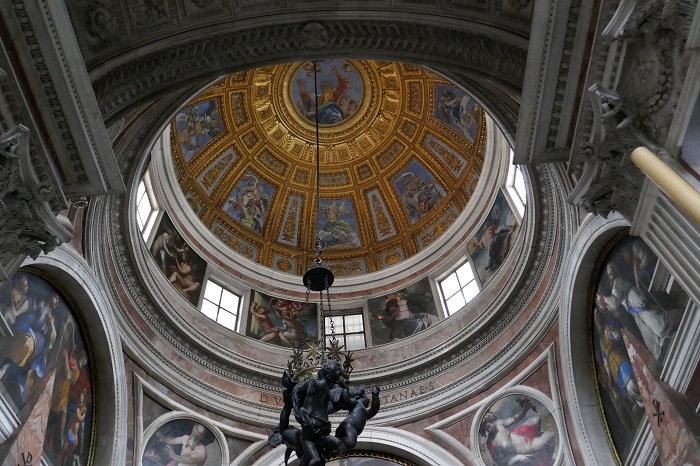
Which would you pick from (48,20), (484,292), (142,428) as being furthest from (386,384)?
(48,20)

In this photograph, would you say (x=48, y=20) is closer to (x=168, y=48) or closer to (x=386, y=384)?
(x=168, y=48)

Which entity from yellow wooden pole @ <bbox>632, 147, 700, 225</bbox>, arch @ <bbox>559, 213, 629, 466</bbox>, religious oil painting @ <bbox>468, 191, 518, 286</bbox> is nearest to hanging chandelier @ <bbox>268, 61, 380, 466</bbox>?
yellow wooden pole @ <bbox>632, 147, 700, 225</bbox>

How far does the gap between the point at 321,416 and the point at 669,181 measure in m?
5.41

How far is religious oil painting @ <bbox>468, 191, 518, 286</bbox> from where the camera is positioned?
1611 centimetres

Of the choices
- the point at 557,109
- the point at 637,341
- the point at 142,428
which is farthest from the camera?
the point at 142,428

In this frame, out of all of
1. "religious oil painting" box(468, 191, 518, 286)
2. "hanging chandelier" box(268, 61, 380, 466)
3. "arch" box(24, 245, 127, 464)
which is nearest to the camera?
"hanging chandelier" box(268, 61, 380, 466)

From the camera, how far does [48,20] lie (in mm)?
6742

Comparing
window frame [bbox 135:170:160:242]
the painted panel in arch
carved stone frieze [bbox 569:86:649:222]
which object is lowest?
carved stone frieze [bbox 569:86:649:222]

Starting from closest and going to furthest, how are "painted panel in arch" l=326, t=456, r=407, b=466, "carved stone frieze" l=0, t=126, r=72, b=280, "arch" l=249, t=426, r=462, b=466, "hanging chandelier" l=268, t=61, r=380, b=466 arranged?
1. "carved stone frieze" l=0, t=126, r=72, b=280
2. "hanging chandelier" l=268, t=61, r=380, b=466
3. "arch" l=249, t=426, r=462, b=466
4. "painted panel in arch" l=326, t=456, r=407, b=466

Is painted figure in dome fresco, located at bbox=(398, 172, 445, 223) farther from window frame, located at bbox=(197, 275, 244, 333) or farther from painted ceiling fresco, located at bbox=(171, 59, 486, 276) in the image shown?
window frame, located at bbox=(197, 275, 244, 333)

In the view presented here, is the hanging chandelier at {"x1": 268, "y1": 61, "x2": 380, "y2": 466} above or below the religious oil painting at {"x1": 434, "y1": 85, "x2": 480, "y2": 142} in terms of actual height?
below

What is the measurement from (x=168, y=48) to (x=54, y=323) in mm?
5076

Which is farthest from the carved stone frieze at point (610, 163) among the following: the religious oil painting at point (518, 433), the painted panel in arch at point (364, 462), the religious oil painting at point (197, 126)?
the religious oil painting at point (197, 126)

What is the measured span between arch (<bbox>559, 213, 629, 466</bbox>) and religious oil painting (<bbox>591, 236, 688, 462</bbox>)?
0.19 m
